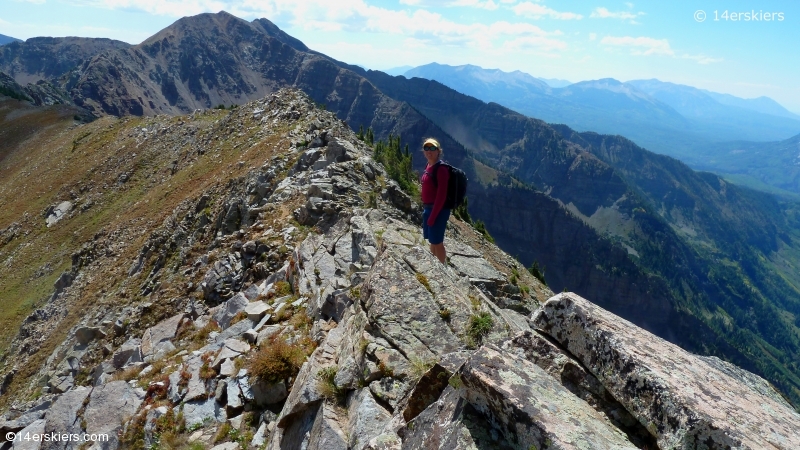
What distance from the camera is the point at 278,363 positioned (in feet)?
37.0

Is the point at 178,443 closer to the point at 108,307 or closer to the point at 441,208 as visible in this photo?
the point at 441,208

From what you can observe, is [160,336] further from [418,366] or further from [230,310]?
[418,366]

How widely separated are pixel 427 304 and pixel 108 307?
73.4 ft

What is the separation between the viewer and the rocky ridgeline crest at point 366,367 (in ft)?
20.2

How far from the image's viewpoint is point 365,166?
29.0 meters

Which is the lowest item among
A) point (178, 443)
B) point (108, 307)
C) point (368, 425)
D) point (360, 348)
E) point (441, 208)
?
point (108, 307)

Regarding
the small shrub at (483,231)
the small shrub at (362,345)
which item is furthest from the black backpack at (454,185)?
the small shrub at (483,231)

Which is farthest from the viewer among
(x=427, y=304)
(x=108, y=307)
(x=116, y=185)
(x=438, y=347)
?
(x=116, y=185)

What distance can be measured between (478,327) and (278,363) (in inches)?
196

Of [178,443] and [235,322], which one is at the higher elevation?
[235,322]

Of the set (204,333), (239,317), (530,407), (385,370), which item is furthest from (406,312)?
(204,333)

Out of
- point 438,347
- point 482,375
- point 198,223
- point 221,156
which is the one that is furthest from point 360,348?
point 221,156

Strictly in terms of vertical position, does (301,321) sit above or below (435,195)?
below

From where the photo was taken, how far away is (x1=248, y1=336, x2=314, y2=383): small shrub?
1116cm
